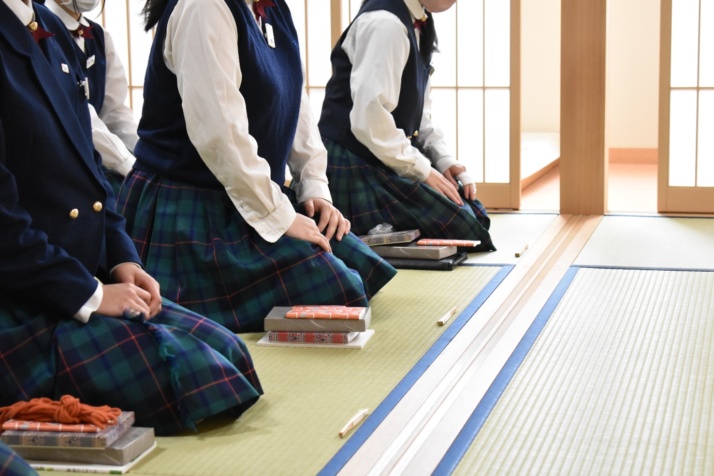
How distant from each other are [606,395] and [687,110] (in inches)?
118

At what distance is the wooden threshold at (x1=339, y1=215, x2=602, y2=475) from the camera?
2.14m

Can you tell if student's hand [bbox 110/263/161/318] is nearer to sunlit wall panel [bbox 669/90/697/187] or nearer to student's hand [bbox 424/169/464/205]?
student's hand [bbox 424/169/464/205]

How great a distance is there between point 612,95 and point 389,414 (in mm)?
5441

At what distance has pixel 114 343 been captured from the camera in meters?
2.23

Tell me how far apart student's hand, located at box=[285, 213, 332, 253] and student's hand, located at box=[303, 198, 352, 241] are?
17cm

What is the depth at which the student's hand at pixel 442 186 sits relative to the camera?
4.15 meters

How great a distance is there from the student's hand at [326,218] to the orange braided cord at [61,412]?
4.13 feet

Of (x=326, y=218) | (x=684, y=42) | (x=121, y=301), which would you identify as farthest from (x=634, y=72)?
(x=121, y=301)

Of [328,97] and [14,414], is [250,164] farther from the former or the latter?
[328,97]

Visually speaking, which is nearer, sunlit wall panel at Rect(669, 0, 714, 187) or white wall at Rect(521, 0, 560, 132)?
sunlit wall panel at Rect(669, 0, 714, 187)

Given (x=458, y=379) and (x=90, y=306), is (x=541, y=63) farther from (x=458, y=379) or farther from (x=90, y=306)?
(x=90, y=306)

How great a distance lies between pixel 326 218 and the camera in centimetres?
331

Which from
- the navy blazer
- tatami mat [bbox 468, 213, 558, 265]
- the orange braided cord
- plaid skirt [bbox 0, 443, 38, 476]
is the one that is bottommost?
tatami mat [bbox 468, 213, 558, 265]

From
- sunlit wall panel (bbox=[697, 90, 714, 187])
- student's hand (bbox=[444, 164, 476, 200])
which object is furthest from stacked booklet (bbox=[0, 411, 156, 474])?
sunlit wall panel (bbox=[697, 90, 714, 187])
